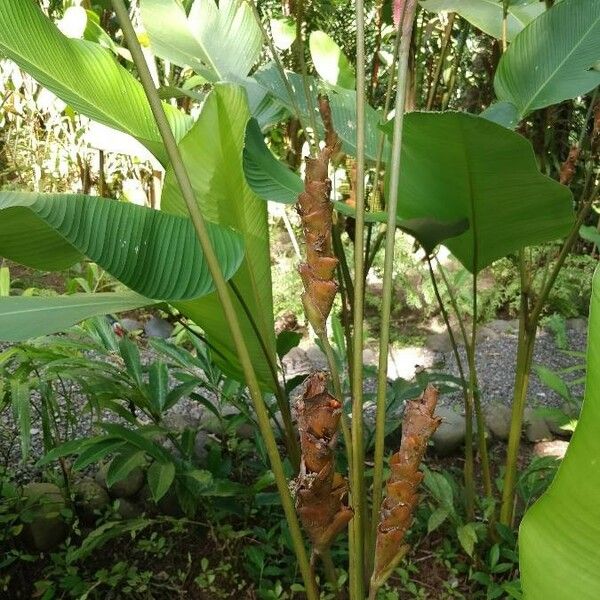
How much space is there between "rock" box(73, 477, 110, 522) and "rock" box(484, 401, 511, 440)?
1.12 meters

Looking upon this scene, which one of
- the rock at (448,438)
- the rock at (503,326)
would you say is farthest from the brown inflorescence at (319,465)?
the rock at (503,326)

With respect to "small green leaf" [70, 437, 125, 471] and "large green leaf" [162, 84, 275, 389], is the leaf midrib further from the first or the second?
"small green leaf" [70, 437, 125, 471]

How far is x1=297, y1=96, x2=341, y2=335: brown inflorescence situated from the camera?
46 cm

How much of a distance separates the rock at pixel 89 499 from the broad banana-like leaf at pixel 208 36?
0.89 m

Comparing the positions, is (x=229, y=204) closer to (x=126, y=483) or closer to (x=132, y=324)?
(x=126, y=483)

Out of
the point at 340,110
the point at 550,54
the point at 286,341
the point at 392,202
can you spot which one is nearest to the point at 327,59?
the point at 340,110

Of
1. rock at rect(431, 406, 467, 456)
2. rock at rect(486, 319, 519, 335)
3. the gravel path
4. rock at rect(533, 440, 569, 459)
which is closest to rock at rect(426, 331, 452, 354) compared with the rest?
the gravel path

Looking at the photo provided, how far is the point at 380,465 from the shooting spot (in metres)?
0.59

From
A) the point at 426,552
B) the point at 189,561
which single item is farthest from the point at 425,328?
the point at 189,561

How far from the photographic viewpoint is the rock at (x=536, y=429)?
6.27 feet

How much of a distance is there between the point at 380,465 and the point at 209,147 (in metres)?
0.49

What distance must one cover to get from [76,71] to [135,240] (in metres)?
0.30

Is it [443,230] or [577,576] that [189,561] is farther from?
[577,576]

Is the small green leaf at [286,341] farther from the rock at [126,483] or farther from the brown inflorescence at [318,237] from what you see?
Result: the brown inflorescence at [318,237]
